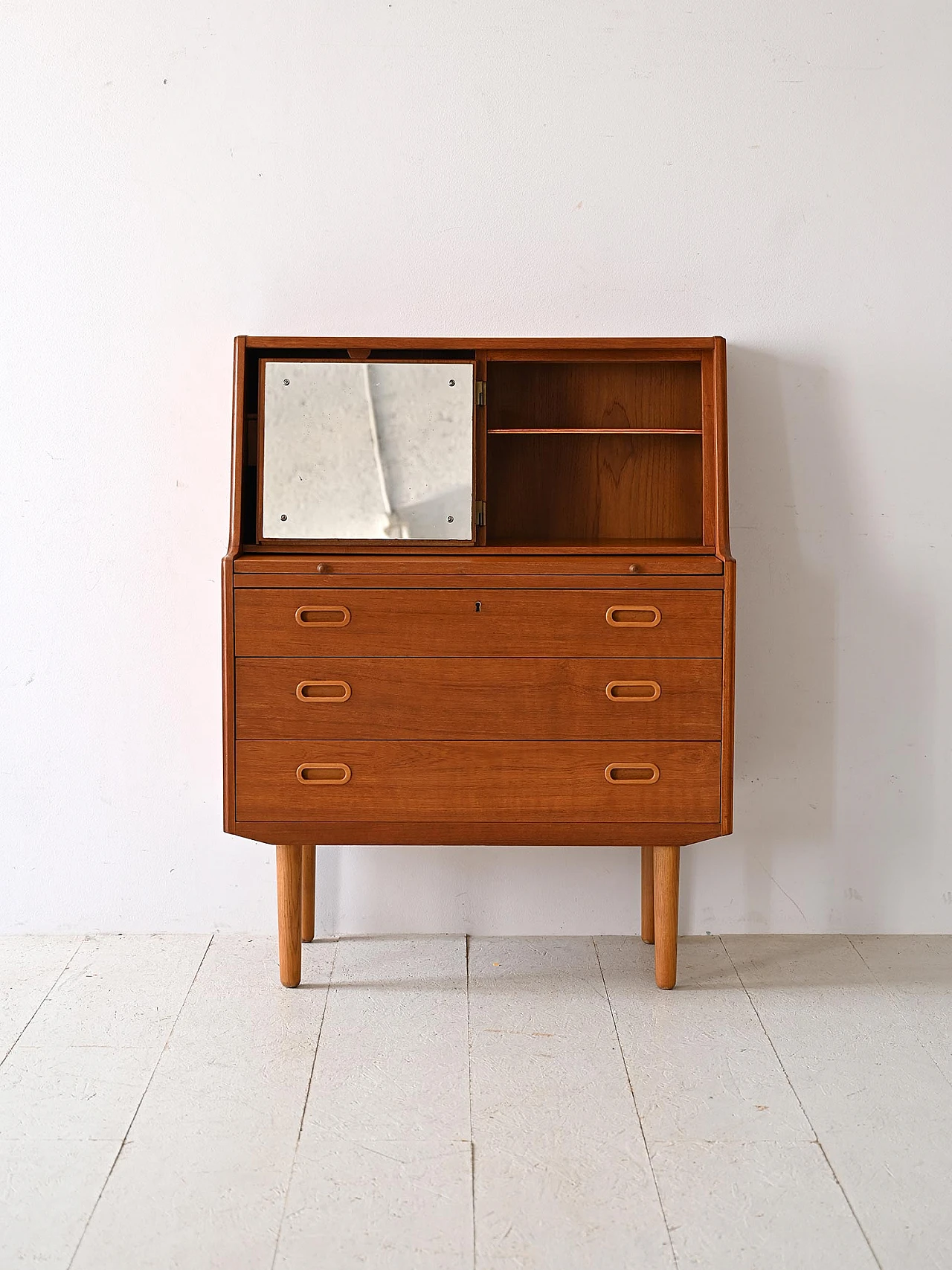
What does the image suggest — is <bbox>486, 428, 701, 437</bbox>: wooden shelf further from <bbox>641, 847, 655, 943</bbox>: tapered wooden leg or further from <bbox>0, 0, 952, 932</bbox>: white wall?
<bbox>641, 847, 655, 943</bbox>: tapered wooden leg

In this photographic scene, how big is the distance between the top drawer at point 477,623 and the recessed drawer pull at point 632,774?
8.8 inches

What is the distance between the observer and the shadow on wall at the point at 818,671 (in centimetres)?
248

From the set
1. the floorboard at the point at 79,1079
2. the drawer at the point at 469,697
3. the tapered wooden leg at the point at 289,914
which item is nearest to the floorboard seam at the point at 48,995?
the floorboard at the point at 79,1079

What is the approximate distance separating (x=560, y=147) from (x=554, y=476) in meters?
0.71

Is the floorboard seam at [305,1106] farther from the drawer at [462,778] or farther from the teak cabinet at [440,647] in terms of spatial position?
the drawer at [462,778]

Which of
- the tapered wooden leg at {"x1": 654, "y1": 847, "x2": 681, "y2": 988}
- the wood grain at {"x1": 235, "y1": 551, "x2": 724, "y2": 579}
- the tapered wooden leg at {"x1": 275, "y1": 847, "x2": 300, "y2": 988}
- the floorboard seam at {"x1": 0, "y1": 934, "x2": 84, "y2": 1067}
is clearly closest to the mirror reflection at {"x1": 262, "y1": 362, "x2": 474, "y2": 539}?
the wood grain at {"x1": 235, "y1": 551, "x2": 724, "y2": 579}

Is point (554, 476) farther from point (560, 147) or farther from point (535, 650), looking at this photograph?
point (560, 147)

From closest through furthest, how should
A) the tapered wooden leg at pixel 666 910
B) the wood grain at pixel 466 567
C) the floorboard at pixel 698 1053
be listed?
the floorboard at pixel 698 1053 < the wood grain at pixel 466 567 < the tapered wooden leg at pixel 666 910

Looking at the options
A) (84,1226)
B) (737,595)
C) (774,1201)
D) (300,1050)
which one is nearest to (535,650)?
(737,595)

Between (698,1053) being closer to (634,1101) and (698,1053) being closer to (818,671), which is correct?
(634,1101)

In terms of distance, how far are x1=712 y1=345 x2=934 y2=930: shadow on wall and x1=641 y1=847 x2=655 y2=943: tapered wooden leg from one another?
0.23 meters

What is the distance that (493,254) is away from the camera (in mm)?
2430

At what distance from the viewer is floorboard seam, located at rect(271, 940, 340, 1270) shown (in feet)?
5.09

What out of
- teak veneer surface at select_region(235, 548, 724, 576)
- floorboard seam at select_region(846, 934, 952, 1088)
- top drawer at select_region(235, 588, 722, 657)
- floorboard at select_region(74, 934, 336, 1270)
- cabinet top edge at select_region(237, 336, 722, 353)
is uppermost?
cabinet top edge at select_region(237, 336, 722, 353)
